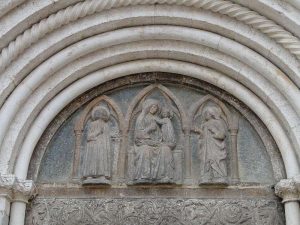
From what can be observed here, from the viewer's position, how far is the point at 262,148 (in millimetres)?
6484

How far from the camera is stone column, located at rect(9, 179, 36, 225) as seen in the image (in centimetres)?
598

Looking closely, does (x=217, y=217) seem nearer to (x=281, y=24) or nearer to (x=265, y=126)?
(x=265, y=126)

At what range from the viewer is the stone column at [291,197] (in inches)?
229

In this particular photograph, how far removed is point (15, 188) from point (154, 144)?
1698 mm

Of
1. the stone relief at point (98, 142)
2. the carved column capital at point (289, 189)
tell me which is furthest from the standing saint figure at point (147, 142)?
the carved column capital at point (289, 189)

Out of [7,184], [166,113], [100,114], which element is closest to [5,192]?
[7,184]

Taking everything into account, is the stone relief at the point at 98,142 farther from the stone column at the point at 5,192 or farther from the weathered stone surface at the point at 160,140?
the stone column at the point at 5,192

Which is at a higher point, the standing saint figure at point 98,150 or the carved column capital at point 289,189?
the standing saint figure at point 98,150

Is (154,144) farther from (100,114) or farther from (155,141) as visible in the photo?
(100,114)

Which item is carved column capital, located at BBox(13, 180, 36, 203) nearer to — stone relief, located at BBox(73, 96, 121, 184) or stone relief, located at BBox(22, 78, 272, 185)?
stone relief, located at BBox(22, 78, 272, 185)

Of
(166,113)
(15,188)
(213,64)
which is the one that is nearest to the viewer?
(15,188)

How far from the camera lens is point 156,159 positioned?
6324mm

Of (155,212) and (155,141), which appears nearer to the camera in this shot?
(155,212)

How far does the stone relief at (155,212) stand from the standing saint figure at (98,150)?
0.28 meters
